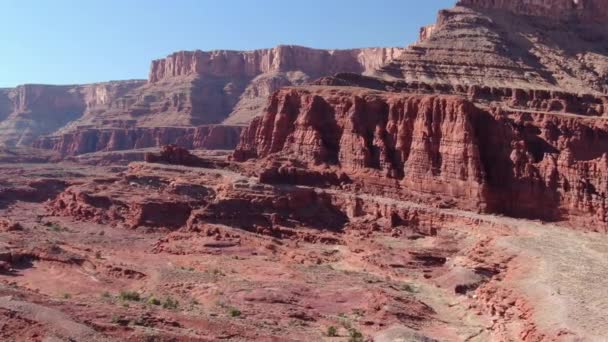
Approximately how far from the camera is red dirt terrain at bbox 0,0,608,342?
31078mm

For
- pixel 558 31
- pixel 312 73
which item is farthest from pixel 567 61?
Answer: pixel 312 73

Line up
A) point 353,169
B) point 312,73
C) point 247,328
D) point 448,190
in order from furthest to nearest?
point 312,73, point 353,169, point 448,190, point 247,328

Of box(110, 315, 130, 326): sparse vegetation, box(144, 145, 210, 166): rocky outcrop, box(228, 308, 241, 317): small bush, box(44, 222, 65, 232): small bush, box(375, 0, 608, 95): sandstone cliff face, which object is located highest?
box(375, 0, 608, 95): sandstone cliff face

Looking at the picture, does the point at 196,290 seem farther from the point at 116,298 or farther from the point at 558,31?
the point at 558,31

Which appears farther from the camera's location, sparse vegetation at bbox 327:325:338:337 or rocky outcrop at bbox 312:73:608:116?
rocky outcrop at bbox 312:73:608:116

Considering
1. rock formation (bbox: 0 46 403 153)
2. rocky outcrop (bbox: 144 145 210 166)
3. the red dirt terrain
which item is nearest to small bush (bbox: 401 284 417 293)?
the red dirt terrain

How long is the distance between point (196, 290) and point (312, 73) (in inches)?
4847

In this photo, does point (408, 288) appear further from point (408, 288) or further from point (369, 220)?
point (369, 220)

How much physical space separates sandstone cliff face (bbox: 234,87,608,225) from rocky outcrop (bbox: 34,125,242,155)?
67.4 metres

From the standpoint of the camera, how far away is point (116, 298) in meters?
32.9

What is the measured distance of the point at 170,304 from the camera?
3203cm

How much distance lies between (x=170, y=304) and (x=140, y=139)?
113 metres

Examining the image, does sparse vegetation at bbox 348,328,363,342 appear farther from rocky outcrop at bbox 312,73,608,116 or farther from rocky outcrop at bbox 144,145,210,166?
rocky outcrop at bbox 144,145,210,166

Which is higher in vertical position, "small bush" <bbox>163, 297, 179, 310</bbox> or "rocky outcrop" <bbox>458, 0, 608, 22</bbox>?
"rocky outcrop" <bbox>458, 0, 608, 22</bbox>
